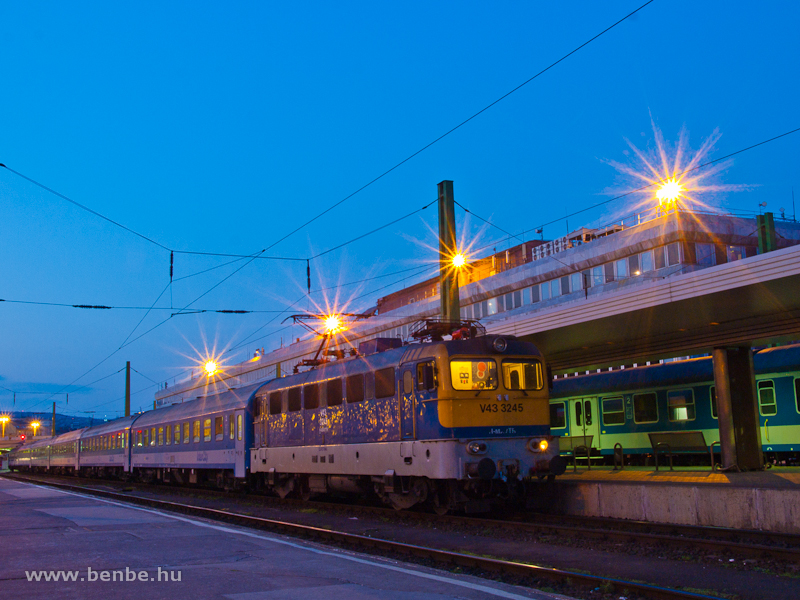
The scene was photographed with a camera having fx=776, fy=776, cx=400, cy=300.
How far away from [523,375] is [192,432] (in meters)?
17.0

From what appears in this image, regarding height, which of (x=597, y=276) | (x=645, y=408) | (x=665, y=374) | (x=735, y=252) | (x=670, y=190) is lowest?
(x=645, y=408)

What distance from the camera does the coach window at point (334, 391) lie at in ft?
59.1

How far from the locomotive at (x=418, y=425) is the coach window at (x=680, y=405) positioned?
364 inches

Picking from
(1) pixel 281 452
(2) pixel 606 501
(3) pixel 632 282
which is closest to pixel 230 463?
(1) pixel 281 452

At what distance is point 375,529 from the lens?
1418 centimetres

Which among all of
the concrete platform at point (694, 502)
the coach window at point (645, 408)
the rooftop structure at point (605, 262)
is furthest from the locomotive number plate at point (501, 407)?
the rooftop structure at point (605, 262)

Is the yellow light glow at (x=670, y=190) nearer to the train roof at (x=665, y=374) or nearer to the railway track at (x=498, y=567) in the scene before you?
the train roof at (x=665, y=374)

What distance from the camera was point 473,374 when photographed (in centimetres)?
1499

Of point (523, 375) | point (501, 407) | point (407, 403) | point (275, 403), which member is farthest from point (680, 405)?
point (275, 403)

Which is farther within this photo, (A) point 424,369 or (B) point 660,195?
(B) point 660,195

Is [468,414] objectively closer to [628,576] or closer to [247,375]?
[628,576]

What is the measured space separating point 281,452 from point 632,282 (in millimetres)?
26978

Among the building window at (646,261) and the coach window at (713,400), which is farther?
the building window at (646,261)

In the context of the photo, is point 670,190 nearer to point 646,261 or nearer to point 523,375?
point 646,261
